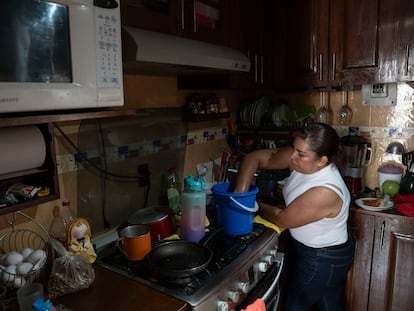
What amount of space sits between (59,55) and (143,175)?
0.89 metres

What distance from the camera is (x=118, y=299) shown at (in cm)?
105

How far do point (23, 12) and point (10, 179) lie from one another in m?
0.52

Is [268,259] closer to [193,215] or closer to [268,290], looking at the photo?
[268,290]

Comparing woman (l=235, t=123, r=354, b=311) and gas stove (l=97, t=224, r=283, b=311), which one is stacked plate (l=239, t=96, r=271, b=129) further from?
gas stove (l=97, t=224, r=283, b=311)

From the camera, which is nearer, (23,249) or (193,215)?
(23,249)

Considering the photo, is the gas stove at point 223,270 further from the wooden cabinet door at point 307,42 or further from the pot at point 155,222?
the wooden cabinet door at point 307,42

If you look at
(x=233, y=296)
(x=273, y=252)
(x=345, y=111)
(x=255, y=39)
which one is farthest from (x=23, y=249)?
(x=345, y=111)

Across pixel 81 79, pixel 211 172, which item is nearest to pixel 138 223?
pixel 81 79

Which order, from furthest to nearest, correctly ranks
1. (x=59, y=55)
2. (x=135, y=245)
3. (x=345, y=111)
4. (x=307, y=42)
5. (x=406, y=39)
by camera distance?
(x=345, y=111) → (x=307, y=42) → (x=406, y=39) → (x=135, y=245) → (x=59, y=55)

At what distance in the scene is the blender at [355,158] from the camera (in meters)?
2.11

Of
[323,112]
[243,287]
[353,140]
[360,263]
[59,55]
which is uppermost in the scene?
[59,55]

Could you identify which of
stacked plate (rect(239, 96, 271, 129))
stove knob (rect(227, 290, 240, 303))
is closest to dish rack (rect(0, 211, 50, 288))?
stove knob (rect(227, 290, 240, 303))

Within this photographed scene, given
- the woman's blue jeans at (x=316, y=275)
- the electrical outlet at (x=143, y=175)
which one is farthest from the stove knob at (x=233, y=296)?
the electrical outlet at (x=143, y=175)

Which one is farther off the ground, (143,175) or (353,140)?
(353,140)
